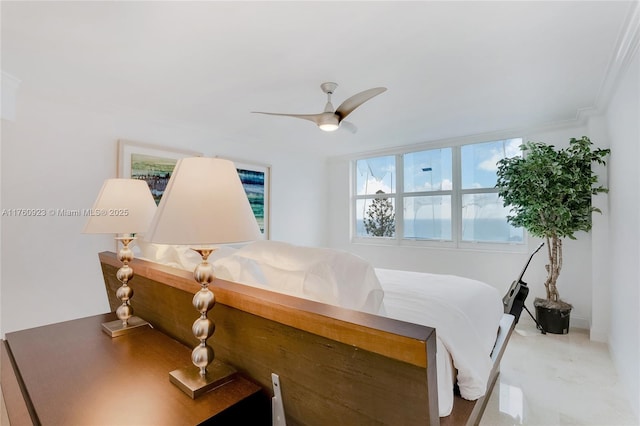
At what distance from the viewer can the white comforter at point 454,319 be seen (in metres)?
1.31

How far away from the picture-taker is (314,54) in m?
2.08

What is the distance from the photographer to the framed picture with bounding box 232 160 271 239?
4285 millimetres

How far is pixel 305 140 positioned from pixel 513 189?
273 cm

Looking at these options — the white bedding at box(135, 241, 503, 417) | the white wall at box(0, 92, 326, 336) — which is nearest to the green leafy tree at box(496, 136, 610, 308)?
the white bedding at box(135, 241, 503, 417)

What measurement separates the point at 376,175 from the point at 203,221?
4.64 m

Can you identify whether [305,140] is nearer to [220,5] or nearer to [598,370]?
[220,5]

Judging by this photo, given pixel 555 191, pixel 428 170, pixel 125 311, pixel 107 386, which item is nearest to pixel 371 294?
pixel 107 386

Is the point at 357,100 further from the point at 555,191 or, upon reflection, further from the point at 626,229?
the point at 555,191

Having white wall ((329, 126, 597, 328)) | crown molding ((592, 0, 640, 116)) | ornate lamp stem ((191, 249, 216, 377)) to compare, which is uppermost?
crown molding ((592, 0, 640, 116))

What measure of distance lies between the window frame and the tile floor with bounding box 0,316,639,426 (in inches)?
50.9

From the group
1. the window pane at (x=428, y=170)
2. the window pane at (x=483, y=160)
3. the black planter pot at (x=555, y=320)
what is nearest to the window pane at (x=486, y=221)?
the window pane at (x=483, y=160)

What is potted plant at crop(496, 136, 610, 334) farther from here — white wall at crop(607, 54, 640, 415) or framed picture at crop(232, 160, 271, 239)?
framed picture at crop(232, 160, 271, 239)

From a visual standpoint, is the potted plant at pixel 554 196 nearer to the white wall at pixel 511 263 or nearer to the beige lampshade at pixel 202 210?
the white wall at pixel 511 263

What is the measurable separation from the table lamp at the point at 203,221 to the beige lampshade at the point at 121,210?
0.67 metres
